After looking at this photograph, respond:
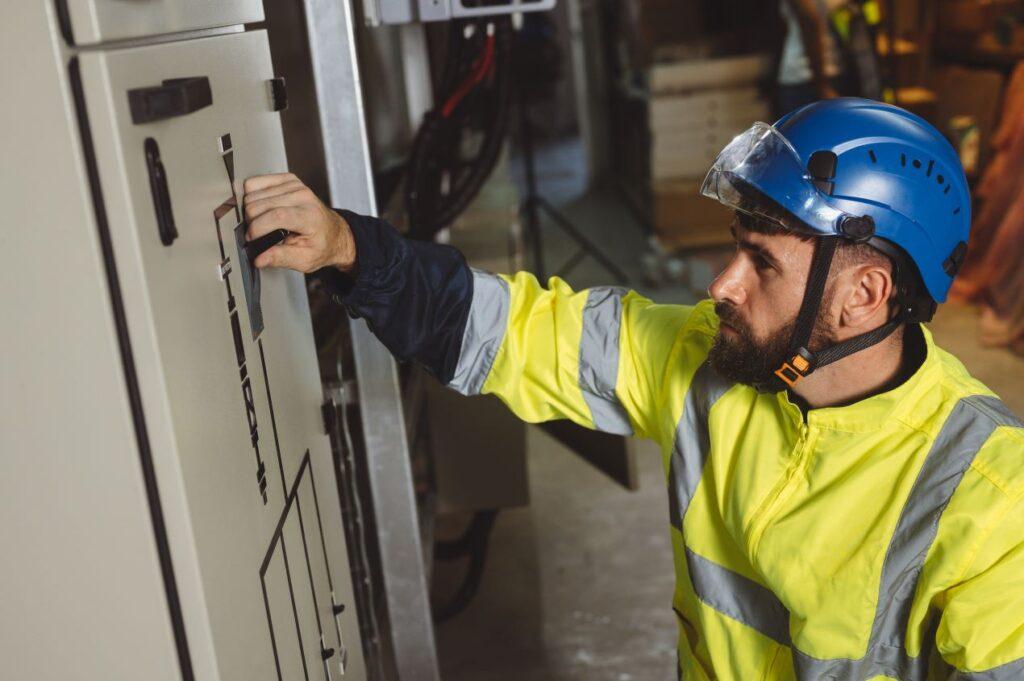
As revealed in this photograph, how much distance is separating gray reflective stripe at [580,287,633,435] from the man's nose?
0.22 metres

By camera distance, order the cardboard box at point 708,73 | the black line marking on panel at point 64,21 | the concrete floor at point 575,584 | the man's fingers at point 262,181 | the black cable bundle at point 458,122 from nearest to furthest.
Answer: the black line marking on panel at point 64,21 < the man's fingers at point 262,181 < the black cable bundle at point 458,122 < the concrete floor at point 575,584 < the cardboard box at point 708,73

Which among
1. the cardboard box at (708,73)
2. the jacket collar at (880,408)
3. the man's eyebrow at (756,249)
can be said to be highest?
the cardboard box at (708,73)

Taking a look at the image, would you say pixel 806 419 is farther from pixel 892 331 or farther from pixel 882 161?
pixel 882 161

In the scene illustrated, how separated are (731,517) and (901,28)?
6.13 metres

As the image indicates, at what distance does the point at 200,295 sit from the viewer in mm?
843

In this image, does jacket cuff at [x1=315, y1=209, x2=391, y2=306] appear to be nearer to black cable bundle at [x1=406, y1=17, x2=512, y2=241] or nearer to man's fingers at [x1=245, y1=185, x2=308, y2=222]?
man's fingers at [x1=245, y1=185, x2=308, y2=222]

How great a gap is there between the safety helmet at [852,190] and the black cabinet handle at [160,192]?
0.70m

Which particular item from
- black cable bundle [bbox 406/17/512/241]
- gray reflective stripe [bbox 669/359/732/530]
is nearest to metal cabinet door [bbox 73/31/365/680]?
gray reflective stripe [bbox 669/359/732/530]

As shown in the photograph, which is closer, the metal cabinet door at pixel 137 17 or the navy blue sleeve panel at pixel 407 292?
the metal cabinet door at pixel 137 17

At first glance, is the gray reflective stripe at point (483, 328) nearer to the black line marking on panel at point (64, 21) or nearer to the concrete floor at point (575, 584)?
the black line marking on panel at point (64, 21)

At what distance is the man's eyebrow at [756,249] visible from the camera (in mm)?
1227

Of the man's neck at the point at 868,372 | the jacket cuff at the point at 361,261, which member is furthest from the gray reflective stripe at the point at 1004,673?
the jacket cuff at the point at 361,261

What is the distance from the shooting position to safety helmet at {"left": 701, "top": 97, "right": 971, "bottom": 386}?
1157mm

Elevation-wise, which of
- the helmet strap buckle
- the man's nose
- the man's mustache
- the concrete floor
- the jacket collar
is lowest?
the concrete floor
